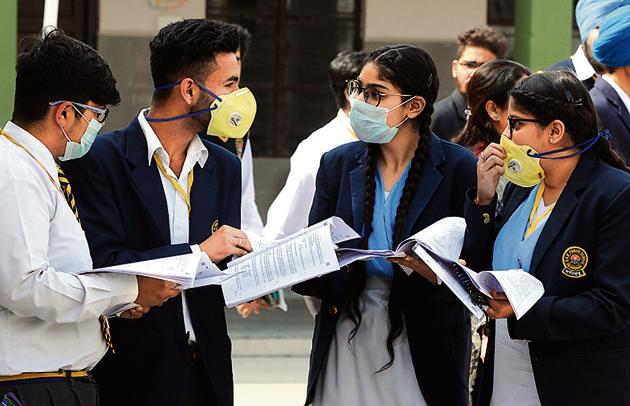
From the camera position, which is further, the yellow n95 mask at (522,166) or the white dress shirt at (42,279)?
the yellow n95 mask at (522,166)

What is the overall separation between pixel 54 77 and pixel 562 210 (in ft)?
4.93

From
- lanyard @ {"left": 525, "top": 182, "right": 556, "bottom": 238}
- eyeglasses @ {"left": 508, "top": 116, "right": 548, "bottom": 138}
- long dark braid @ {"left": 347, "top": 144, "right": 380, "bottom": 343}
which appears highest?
eyeglasses @ {"left": 508, "top": 116, "right": 548, "bottom": 138}

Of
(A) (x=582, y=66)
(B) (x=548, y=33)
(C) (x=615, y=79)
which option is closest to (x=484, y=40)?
(A) (x=582, y=66)

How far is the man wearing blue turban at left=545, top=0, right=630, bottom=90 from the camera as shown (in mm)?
5188

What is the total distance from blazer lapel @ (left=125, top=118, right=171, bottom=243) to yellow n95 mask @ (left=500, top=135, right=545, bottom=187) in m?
1.06

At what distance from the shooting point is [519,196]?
3.97m

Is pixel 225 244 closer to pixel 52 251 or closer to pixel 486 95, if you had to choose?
pixel 52 251

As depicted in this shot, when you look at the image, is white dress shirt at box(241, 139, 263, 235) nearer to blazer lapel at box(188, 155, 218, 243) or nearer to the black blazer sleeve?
blazer lapel at box(188, 155, 218, 243)

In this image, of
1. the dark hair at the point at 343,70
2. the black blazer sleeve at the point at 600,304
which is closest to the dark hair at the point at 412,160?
the black blazer sleeve at the point at 600,304

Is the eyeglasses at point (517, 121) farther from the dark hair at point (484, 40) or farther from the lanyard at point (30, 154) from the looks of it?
the dark hair at point (484, 40)

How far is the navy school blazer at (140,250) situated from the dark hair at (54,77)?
0.37 meters

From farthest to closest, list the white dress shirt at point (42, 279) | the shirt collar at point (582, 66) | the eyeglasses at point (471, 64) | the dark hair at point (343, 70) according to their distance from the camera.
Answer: the eyeglasses at point (471, 64) < the dark hair at point (343, 70) < the shirt collar at point (582, 66) < the white dress shirt at point (42, 279)

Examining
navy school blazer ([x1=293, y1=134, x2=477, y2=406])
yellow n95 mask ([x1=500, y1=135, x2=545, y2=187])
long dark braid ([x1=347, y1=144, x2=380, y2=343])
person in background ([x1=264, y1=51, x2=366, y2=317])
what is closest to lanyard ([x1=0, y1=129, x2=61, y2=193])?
navy school blazer ([x1=293, y1=134, x2=477, y2=406])

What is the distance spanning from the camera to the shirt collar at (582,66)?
5547 millimetres
